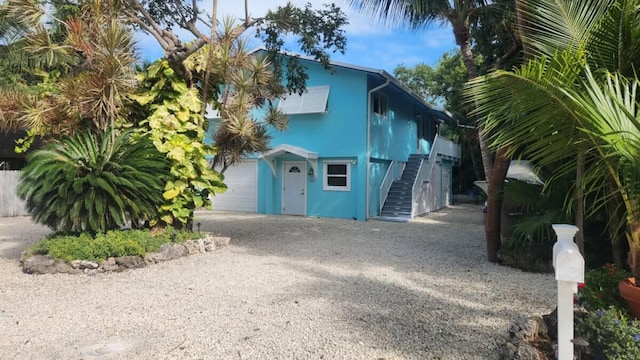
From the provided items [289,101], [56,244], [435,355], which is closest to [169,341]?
[435,355]

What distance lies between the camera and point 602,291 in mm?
Answer: 3783

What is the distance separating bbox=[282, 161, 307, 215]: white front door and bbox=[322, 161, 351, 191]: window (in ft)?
3.14

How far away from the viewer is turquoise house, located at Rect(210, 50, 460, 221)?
589 inches

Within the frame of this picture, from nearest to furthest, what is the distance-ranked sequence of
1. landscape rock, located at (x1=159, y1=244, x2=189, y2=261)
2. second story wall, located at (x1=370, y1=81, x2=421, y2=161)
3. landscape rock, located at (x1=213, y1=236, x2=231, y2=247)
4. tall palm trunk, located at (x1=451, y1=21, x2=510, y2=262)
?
tall palm trunk, located at (x1=451, y1=21, x2=510, y2=262) → landscape rock, located at (x1=159, y1=244, x2=189, y2=261) → landscape rock, located at (x1=213, y1=236, x2=231, y2=247) → second story wall, located at (x1=370, y1=81, x2=421, y2=161)

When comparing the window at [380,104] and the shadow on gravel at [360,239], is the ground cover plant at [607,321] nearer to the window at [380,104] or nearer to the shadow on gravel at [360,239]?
the shadow on gravel at [360,239]

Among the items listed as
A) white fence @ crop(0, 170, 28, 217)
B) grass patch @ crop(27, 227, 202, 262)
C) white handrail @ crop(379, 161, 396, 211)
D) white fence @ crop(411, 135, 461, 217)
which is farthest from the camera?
white fence @ crop(411, 135, 461, 217)

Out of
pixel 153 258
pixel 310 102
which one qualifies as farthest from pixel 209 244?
pixel 310 102

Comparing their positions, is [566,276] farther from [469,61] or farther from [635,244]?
[469,61]

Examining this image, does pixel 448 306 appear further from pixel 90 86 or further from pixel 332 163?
pixel 332 163

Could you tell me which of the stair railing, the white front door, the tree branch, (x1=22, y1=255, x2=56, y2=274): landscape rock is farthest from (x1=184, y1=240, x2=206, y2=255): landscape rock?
the stair railing

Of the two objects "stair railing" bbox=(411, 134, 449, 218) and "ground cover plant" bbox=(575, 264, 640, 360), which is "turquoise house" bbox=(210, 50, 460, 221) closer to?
"stair railing" bbox=(411, 134, 449, 218)

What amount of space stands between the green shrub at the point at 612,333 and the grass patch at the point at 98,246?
22.0 feet

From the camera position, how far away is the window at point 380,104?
52.2 feet

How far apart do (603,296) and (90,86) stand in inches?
332
